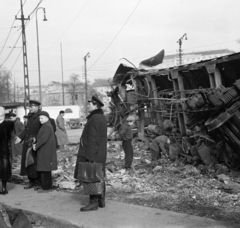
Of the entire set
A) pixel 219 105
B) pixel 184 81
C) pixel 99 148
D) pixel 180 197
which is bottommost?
pixel 180 197

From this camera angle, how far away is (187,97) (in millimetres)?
10773

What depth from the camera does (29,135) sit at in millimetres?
6938

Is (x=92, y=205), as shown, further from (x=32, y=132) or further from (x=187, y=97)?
(x=187, y=97)

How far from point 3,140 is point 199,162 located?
4436 millimetres

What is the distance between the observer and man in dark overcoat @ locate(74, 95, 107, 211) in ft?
16.7

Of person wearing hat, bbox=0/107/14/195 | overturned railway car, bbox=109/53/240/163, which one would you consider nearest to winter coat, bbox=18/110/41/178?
person wearing hat, bbox=0/107/14/195

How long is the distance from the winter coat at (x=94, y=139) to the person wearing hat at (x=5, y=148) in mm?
1879

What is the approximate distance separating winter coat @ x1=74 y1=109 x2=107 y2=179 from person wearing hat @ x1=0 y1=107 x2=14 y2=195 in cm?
188

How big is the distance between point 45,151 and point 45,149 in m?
0.04

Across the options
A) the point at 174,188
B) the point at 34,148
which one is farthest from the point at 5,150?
the point at 174,188

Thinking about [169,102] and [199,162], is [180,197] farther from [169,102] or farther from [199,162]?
[169,102]

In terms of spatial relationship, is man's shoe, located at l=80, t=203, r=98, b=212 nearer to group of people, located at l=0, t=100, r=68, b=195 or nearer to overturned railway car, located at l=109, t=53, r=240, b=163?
group of people, located at l=0, t=100, r=68, b=195

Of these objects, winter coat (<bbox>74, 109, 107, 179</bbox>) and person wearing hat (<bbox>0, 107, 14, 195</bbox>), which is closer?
winter coat (<bbox>74, 109, 107, 179</bbox>)

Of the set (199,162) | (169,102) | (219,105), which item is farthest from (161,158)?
(219,105)
